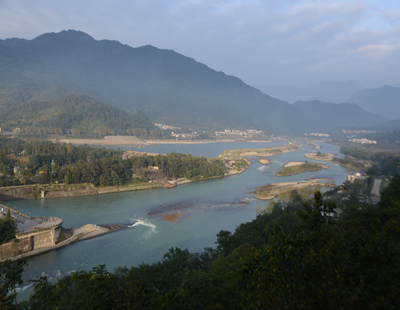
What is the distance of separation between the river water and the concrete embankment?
1011mm

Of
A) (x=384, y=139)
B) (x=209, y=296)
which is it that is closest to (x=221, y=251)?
(x=209, y=296)

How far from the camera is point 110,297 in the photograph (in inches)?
181

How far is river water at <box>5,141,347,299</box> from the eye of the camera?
14344mm

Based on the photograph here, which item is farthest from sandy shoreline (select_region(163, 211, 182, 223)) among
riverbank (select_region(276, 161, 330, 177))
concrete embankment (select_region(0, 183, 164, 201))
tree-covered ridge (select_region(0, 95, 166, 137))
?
tree-covered ridge (select_region(0, 95, 166, 137))

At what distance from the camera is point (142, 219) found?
68.4ft

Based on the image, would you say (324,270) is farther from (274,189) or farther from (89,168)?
(89,168)

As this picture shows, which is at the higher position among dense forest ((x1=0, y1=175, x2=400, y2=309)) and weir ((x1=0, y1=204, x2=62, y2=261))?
dense forest ((x1=0, y1=175, x2=400, y2=309))

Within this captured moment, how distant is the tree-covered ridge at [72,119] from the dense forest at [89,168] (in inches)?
1601

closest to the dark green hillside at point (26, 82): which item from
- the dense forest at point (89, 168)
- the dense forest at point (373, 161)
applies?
the dense forest at point (89, 168)

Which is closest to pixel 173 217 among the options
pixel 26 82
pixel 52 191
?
pixel 52 191

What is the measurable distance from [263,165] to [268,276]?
4725 cm

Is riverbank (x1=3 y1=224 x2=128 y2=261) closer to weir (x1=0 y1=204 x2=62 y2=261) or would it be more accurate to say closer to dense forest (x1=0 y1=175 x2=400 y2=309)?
weir (x1=0 y1=204 x2=62 y2=261)

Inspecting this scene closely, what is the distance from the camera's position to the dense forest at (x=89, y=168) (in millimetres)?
28219

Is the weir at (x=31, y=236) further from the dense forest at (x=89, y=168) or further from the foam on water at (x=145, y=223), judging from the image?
the dense forest at (x=89, y=168)
